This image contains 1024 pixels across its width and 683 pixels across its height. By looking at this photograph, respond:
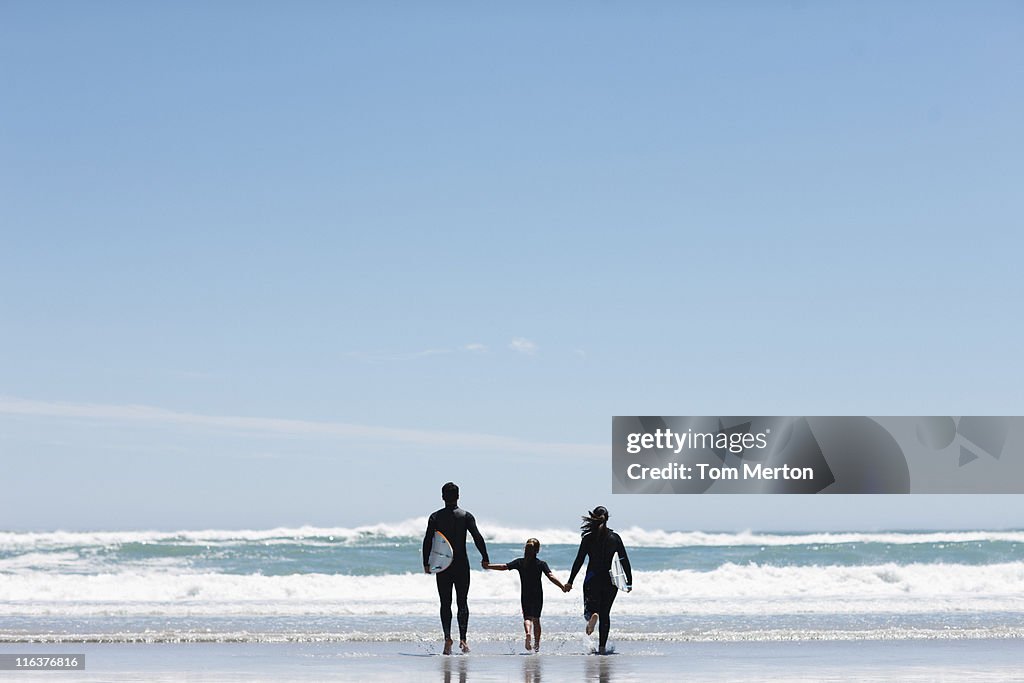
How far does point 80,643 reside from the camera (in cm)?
1455

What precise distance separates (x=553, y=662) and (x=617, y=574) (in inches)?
54.9

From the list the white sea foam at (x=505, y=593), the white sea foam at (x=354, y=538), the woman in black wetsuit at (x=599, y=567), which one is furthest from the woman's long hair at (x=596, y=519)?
the white sea foam at (x=354, y=538)

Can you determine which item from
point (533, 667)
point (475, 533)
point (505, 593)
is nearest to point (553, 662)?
point (533, 667)

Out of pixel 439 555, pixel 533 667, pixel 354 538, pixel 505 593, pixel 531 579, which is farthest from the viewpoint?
pixel 354 538

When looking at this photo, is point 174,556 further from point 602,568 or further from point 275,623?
point 602,568

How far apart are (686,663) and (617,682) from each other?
A: 2121 millimetres

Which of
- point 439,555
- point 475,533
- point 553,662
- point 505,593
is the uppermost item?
point 475,533

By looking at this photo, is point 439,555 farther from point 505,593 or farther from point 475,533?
point 505,593

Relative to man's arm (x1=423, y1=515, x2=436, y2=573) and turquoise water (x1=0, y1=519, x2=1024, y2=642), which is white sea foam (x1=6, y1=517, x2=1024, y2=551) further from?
man's arm (x1=423, y1=515, x2=436, y2=573)

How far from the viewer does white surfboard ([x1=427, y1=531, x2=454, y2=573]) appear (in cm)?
1311

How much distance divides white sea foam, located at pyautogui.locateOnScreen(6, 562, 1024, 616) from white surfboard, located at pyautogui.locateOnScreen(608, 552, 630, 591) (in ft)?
21.9

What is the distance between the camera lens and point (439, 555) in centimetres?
1314

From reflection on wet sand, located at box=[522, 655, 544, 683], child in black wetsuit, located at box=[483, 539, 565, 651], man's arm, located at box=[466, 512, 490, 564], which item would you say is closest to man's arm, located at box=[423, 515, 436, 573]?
man's arm, located at box=[466, 512, 490, 564]

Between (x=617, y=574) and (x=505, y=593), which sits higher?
(x=617, y=574)
